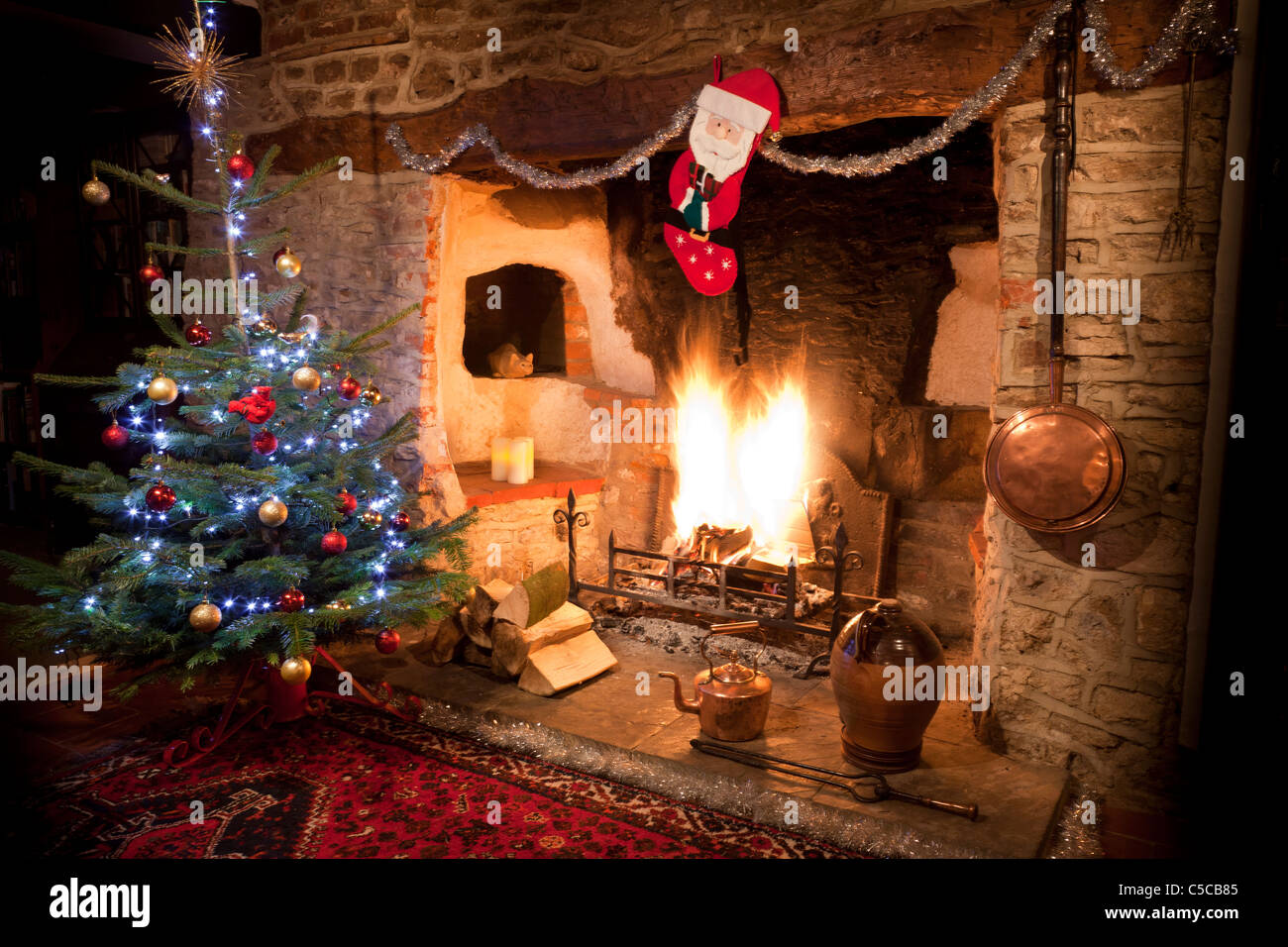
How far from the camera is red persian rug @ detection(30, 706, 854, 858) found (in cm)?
268

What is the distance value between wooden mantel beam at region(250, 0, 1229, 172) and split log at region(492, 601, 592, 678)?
6.89ft

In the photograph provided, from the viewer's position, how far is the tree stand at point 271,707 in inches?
128

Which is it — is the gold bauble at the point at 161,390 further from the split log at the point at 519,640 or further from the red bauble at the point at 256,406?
the split log at the point at 519,640

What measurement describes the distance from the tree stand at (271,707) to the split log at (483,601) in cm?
46

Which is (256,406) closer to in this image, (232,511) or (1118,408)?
(232,511)

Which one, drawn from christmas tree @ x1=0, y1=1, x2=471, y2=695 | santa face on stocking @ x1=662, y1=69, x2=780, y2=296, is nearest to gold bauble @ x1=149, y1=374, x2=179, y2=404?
christmas tree @ x1=0, y1=1, x2=471, y2=695

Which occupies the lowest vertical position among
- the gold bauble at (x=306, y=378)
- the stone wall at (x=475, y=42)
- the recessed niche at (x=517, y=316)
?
the gold bauble at (x=306, y=378)

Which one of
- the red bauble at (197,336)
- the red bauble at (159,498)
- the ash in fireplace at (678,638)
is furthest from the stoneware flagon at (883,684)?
the red bauble at (197,336)

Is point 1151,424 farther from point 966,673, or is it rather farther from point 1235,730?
point 966,673

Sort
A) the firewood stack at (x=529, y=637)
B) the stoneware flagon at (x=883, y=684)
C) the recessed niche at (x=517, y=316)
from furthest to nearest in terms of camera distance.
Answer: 1. the recessed niche at (x=517, y=316)
2. the firewood stack at (x=529, y=637)
3. the stoneware flagon at (x=883, y=684)

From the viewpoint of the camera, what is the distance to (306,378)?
3.30m

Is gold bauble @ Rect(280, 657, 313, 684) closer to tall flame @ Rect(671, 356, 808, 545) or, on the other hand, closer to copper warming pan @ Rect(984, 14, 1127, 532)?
tall flame @ Rect(671, 356, 808, 545)

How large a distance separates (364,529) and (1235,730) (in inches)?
130

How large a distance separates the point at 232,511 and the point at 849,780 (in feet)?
8.19
